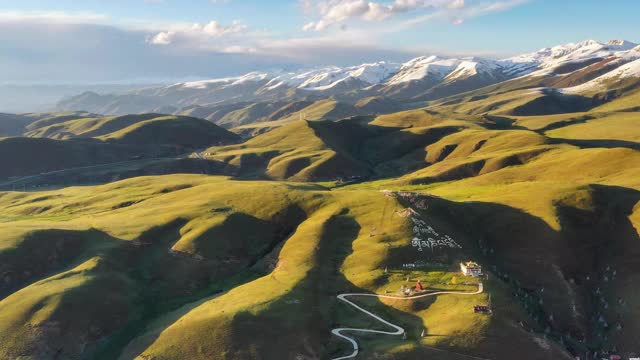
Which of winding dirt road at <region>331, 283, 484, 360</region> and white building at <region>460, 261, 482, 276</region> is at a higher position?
white building at <region>460, 261, 482, 276</region>

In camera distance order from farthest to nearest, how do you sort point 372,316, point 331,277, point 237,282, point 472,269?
point 237,282 → point 331,277 → point 472,269 → point 372,316

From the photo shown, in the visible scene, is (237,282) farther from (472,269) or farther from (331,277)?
(472,269)

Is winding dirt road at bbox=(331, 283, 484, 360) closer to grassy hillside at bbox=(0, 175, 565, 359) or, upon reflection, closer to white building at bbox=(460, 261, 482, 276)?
grassy hillside at bbox=(0, 175, 565, 359)

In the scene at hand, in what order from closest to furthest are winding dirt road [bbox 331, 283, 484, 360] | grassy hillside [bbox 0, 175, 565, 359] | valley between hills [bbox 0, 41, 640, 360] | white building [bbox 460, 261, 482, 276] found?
winding dirt road [bbox 331, 283, 484, 360], grassy hillside [bbox 0, 175, 565, 359], valley between hills [bbox 0, 41, 640, 360], white building [bbox 460, 261, 482, 276]

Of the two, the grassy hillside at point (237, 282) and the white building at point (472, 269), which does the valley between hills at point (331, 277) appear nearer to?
the grassy hillside at point (237, 282)

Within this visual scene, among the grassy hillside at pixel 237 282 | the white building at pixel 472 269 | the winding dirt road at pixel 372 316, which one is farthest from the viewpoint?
the white building at pixel 472 269

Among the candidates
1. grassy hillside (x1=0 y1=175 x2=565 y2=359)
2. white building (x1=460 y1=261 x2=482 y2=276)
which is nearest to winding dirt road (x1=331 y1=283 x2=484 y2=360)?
grassy hillside (x1=0 y1=175 x2=565 y2=359)

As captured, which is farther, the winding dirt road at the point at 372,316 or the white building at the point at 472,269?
the white building at the point at 472,269

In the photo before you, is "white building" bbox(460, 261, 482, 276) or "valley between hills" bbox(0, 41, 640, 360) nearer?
"valley between hills" bbox(0, 41, 640, 360)

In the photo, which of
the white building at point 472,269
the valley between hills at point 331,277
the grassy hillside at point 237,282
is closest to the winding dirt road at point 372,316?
the valley between hills at point 331,277

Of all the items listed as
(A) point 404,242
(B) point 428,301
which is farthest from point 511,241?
(B) point 428,301

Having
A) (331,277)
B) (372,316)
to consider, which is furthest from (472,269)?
(331,277)

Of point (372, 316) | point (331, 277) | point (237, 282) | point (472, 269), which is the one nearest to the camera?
point (372, 316)
